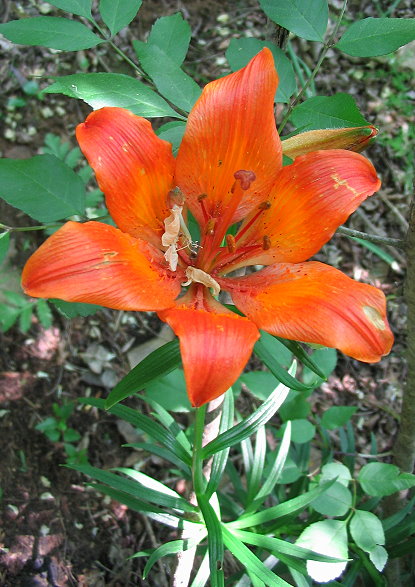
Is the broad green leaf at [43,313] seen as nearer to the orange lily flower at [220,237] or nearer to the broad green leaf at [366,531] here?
the orange lily flower at [220,237]

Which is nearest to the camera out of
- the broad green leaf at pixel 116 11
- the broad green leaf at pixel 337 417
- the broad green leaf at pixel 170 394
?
the broad green leaf at pixel 116 11

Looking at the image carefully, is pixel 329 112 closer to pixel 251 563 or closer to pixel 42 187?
pixel 42 187

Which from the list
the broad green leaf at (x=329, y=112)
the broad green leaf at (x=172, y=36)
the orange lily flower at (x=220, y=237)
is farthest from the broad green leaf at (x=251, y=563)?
Answer: the broad green leaf at (x=172, y=36)

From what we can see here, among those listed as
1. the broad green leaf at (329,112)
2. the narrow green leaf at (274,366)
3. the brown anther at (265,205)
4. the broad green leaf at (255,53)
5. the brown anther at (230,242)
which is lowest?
the narrow green leaf at (274,366)

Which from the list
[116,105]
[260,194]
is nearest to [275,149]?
[260,194]

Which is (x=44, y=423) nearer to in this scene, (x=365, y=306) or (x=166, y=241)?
(x=166, y=241)

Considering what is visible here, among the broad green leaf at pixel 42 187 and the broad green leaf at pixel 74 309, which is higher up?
the broad green leaf at pixel 42 187
